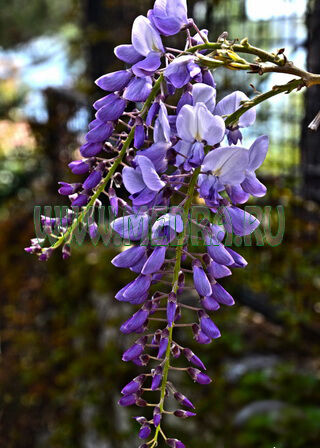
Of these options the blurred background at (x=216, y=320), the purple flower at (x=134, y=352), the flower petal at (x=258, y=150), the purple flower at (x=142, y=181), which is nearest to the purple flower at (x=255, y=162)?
the flower petal at (x=258, y=150)

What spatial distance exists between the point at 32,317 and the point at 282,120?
1.94m

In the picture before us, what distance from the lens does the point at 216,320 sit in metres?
2.58

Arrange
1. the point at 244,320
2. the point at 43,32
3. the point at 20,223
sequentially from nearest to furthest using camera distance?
the point at 244,320 < the point at 20,223 < the point at 43,32

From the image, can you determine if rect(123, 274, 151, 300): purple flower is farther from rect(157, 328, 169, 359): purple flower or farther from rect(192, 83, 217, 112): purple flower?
rect(192, 83, 217, 112): purple flower

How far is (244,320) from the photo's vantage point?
2.88 meters

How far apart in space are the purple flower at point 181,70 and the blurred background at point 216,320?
60.9 inches

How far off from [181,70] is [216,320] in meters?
2.11

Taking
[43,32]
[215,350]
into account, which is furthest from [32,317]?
[43,32]

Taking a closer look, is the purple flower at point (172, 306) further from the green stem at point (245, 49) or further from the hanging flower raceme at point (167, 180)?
the green stem at point (245, 49)

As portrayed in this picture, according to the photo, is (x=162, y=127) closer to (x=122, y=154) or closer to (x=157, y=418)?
(x=122, y=154)

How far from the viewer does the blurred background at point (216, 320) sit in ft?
7.71

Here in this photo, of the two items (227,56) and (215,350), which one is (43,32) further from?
(227,56)

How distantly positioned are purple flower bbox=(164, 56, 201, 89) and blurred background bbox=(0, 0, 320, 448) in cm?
155

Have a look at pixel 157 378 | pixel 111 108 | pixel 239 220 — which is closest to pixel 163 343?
pixel 157 378
